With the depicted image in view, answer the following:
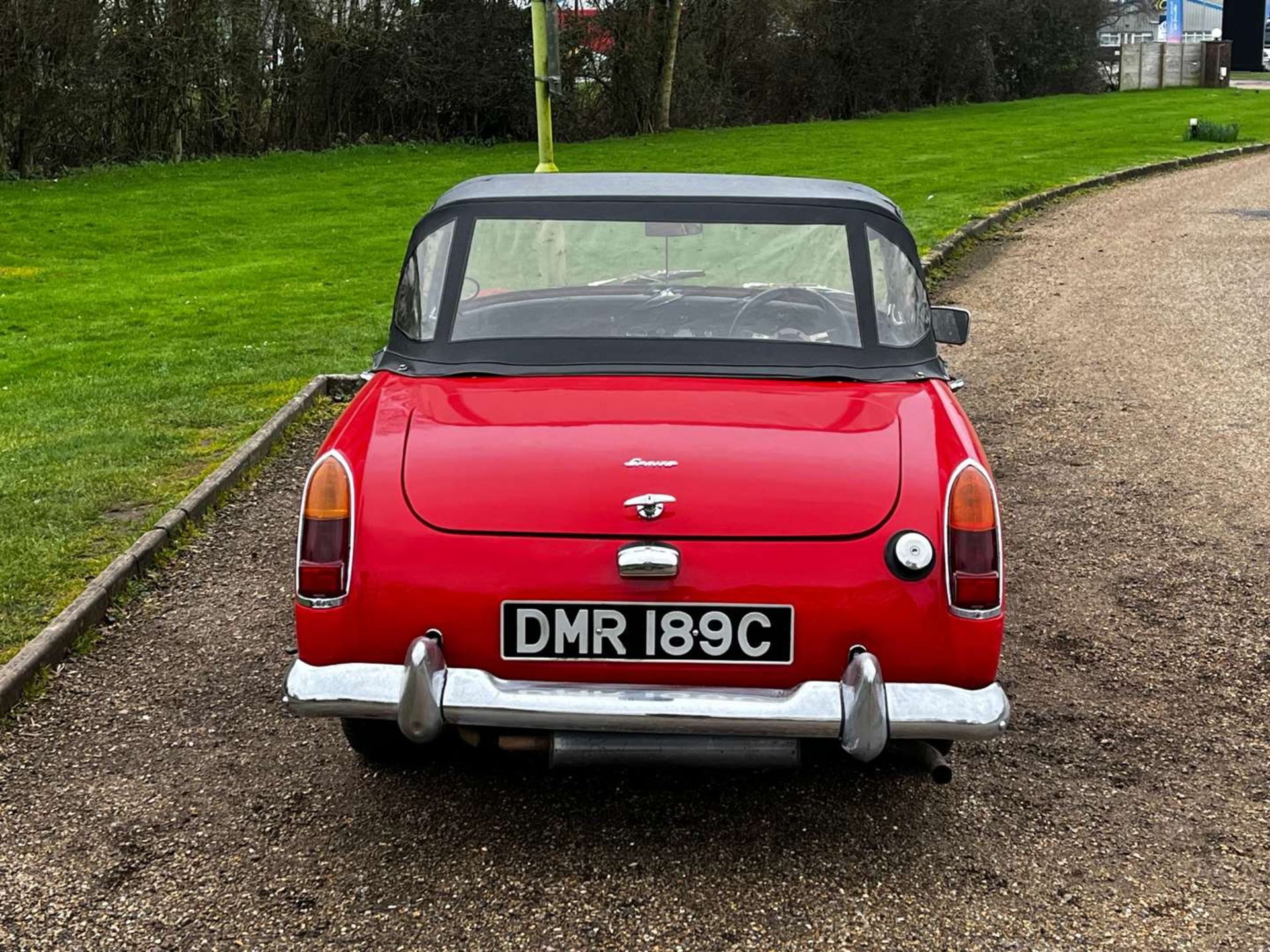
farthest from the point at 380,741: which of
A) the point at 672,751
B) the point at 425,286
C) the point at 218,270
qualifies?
the point at 218,270

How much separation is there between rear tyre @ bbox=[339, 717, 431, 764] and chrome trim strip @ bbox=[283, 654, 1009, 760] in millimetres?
482

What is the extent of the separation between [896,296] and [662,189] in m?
0.85

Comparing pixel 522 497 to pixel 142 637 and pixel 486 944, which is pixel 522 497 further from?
pixel 142 637

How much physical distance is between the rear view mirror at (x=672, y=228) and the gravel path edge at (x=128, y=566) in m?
2.61

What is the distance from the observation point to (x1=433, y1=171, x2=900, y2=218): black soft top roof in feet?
14.6

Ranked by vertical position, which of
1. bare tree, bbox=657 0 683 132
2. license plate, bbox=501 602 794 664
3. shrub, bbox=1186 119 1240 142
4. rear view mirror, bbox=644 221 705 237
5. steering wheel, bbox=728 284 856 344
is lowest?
license plate, bbox=501 602 794 664

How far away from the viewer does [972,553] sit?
11.5 feet

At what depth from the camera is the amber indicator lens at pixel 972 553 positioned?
349 cm

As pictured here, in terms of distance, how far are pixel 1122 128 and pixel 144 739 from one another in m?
31.2

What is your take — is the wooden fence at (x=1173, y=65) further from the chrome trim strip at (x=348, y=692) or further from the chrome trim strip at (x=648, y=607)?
the chrome trim strip at (x=348, y=692)

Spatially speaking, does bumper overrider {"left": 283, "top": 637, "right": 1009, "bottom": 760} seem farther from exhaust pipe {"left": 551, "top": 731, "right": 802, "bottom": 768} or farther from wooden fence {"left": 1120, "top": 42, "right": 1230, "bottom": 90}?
wooden fence {"left": 1120, "top": 42, "right": 1230, "bottom": 90}

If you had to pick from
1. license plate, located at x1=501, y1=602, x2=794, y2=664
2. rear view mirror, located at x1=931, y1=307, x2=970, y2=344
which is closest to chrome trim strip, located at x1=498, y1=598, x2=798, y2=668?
license plate, located at x1=501, y1=602, x2=794, y2=664

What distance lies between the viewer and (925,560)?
3.44 metres

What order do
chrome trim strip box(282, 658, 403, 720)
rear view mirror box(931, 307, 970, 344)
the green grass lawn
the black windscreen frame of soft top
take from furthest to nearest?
the green grass lawn < rear view mirror box(931, 307, 970, 344) < the black windscreen frame of soft top < chrome trim strip box(282, 658, 403, 720)
